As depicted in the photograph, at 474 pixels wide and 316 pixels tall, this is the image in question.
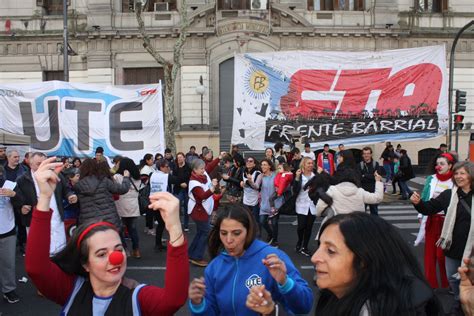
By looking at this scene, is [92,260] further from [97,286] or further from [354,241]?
[354,241]

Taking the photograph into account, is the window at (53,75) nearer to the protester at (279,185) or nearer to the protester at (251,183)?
the protester at (251,183)

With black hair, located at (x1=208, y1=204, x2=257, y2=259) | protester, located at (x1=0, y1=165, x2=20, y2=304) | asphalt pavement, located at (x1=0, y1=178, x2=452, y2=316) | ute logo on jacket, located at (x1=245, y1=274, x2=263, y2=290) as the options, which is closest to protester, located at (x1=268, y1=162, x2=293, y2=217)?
asphalt pavement, located at (x1=0, y1=178, x2=452, y2=316)

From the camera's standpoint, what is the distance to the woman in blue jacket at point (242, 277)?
2.76 metres

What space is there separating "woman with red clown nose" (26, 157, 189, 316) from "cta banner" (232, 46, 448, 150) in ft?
35.2

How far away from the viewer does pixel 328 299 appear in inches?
79.0

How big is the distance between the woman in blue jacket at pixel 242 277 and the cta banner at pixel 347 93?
980cm

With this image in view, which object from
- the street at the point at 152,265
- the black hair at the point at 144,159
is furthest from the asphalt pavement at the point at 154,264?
the black hair at the point at 144,159

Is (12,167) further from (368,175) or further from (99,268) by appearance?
(99,268)

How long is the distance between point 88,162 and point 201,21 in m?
18.0

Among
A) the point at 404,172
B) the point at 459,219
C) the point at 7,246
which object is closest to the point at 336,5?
the point at 404,172

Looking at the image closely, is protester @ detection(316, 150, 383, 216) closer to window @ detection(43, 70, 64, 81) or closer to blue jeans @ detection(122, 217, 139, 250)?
blue jeans @ detection(122, 217, 139, 250)

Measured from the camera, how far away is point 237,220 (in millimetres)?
3268

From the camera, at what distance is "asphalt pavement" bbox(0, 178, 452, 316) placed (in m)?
6.08

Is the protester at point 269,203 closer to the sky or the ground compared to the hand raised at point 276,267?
closer to the ground
